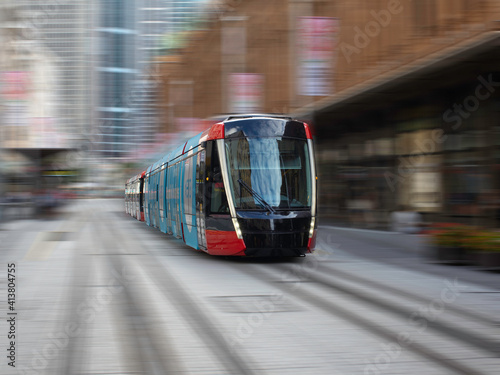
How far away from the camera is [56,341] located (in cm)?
595

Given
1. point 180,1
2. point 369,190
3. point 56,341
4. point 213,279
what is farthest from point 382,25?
point 180,1

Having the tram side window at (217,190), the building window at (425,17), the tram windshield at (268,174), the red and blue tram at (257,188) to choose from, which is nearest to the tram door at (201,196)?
the red and blue tram at (257,188)

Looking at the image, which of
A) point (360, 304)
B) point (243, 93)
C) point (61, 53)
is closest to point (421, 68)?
point (360, 304)

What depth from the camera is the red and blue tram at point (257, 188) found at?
479 inches

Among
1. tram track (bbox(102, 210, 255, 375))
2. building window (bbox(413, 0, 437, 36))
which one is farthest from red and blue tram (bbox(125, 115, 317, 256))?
building window (bbox(413, 0, 437, 36))

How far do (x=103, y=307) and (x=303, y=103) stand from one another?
20.9 metres

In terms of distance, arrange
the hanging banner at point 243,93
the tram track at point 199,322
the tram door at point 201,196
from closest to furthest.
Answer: the tram track at point 199,322
the tram door at point 201,196
the hanging banner at point 243,93

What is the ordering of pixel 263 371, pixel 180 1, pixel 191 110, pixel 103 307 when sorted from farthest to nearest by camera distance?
1. pixel 180 1
2. pixel 191 110
3. pixel 103 307
4. pixel 263 371

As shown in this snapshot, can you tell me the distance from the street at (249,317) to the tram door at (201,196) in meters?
0.51

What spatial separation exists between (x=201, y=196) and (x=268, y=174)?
153 cm

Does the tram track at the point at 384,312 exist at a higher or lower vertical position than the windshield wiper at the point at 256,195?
lower

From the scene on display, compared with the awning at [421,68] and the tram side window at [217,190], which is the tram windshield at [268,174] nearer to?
the tram side window at [217,190]

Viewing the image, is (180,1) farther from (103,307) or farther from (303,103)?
(103,307)

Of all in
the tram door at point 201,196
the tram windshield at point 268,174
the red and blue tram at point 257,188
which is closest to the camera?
the red and blue tram at point 257,188
